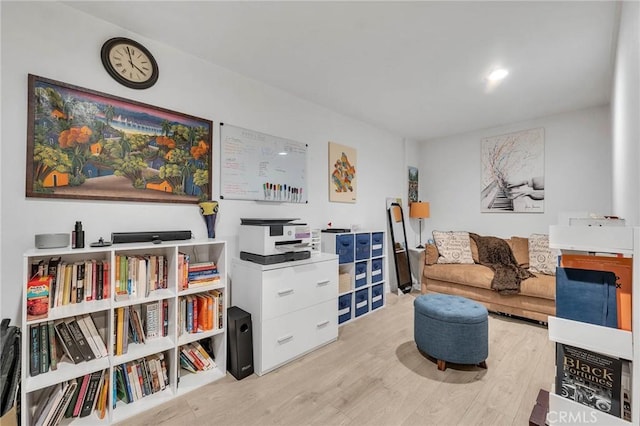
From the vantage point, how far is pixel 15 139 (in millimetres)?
1524

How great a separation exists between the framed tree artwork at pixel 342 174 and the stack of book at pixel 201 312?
1785mm

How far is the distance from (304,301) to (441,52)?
2.30 metres

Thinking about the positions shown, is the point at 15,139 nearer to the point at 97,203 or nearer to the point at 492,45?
the point at 97,203

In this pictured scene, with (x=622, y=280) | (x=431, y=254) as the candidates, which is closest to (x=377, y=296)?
(x=431, y=254)

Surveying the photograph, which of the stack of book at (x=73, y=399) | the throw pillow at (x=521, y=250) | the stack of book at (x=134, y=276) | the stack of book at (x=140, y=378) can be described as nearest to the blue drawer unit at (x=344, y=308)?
the stack of book at (x=140, y=378)

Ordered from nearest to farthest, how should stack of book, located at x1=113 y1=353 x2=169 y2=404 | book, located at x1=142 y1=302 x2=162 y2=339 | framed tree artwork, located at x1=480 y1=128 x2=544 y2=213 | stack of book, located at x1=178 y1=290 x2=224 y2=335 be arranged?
1. stack of book, located at x1=113 y1=353 x2=169 y2=404
2. book, located at x1=142 y1=302 x2=162 y2=339
3. stack of book, located at x1=178 y1=290 x2=224 y2=335
4. framed tree artwork, located at x1=480 y1=128 x2=544 y2=213

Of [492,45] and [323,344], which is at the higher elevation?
[492,45]

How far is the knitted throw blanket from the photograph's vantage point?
3.03 meters

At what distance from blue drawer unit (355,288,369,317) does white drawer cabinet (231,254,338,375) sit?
0.68 m

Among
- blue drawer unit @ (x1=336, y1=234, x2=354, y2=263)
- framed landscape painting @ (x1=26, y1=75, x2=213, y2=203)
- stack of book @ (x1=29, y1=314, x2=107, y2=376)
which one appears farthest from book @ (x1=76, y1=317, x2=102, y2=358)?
blue drawer unit @ (x1=336, y1=234, x2=354, y2=263)

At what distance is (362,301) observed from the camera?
127 inches

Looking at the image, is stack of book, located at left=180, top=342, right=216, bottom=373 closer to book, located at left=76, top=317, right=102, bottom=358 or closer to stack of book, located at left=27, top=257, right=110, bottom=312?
book, located at left=76, top=317, right=102, bottom=358

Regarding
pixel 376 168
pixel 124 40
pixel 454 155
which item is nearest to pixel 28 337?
pixel 124 40

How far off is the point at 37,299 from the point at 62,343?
1.11ft
